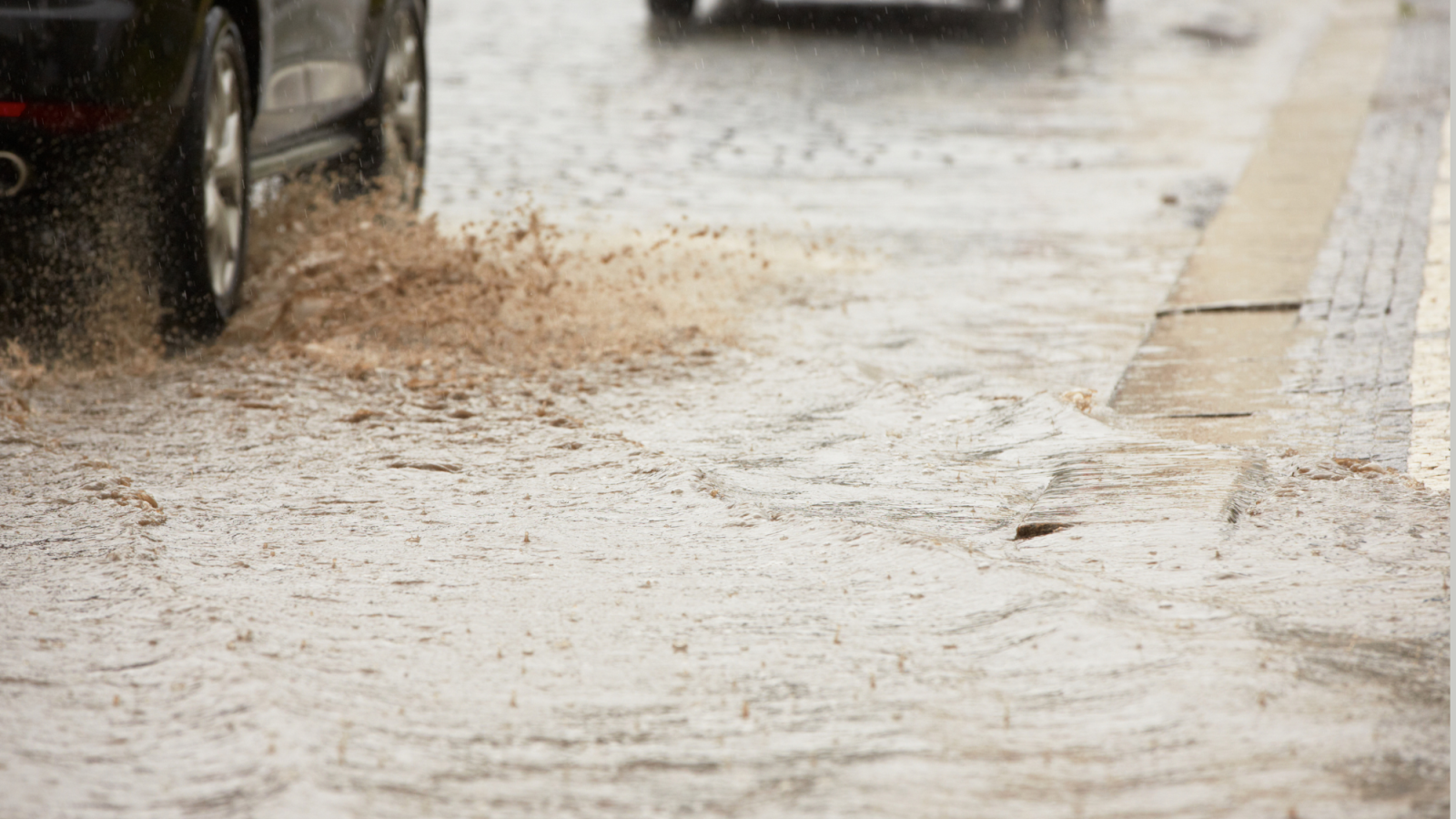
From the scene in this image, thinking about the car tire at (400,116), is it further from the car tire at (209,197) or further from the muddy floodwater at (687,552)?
the car tire at (209,197)

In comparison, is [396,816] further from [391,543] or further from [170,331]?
[170,331]

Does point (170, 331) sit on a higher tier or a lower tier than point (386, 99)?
lower

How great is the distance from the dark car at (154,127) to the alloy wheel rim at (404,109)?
128 centimetres

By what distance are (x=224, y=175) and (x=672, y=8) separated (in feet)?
34.9

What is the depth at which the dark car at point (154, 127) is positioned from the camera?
4.64 meters

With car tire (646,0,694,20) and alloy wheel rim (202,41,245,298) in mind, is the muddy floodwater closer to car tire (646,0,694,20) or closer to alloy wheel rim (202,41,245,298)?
alloy wheel rim (202,41,245,298)

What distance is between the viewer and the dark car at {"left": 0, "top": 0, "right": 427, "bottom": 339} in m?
4.64

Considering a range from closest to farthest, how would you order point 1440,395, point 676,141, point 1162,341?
point 1440,395 → point 1162,341 → point 676,141

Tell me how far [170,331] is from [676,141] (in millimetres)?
4591

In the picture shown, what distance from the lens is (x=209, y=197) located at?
5.12 m

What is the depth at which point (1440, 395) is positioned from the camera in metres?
4.84

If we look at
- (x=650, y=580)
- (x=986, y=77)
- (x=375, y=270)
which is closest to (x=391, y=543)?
(x=650, y=580)

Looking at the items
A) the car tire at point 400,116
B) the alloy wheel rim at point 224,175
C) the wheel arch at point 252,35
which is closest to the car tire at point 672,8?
the car tire at point 400,116

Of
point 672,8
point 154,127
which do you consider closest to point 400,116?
point 154,127
